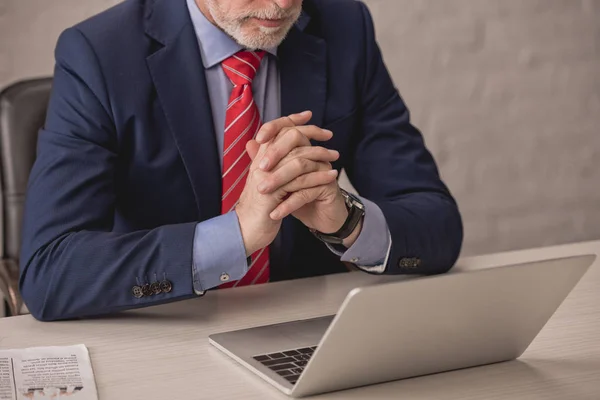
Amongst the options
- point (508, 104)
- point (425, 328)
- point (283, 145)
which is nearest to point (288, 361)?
point (425, 328)

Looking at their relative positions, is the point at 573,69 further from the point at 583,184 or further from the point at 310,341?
the point at 310,341

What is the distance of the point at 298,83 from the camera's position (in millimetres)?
1962

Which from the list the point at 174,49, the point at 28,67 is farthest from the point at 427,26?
the point at 174,49

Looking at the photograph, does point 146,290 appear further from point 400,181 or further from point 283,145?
point 400,181

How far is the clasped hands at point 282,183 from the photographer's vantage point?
1.57 m

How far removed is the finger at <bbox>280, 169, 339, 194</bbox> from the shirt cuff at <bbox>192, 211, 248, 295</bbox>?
0.11m

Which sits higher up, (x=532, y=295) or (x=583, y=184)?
(x=532, y=295)

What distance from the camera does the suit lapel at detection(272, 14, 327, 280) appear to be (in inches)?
76.9

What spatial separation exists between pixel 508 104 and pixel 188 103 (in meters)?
1.94

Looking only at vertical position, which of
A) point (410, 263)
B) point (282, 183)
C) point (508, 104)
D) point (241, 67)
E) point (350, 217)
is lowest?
point (508, 104)

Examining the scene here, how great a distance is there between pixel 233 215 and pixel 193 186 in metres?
0.26

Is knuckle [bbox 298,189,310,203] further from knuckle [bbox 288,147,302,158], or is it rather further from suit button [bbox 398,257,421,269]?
suit button [bbox 398,257,421,269]

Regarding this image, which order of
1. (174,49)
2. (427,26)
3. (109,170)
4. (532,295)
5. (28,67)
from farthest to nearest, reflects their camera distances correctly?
(427,26), (28,67), (174,49), (109,170), (532,295)

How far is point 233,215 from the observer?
161cm
